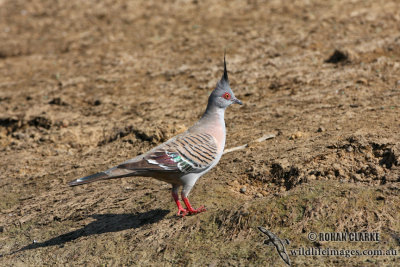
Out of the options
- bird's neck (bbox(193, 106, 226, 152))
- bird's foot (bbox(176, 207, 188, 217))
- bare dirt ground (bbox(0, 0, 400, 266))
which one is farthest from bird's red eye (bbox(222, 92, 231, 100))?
bird's foot (bbox(176, 207, 188, 217))

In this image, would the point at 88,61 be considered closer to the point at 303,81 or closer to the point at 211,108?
the point at 303,81

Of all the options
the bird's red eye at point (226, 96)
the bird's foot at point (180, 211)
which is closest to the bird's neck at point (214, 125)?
the bird's red eye at point (226, 96)

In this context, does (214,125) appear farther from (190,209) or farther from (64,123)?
(64,123)

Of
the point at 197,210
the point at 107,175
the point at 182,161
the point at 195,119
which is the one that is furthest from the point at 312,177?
the point at 195,119

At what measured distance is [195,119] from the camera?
8195 millimetres

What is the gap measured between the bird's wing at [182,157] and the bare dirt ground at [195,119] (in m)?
0.56

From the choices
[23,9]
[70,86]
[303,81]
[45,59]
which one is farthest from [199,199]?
[23,9]

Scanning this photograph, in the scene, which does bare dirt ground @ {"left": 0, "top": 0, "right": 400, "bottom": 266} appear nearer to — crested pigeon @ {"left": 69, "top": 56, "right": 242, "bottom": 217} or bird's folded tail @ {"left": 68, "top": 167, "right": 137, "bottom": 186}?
crested pigeon @ {"left": 69, "top": 56, "right": 242, "bottom": 217}

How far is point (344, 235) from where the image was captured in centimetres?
451

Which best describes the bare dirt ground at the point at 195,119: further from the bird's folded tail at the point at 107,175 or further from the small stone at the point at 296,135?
the bird's folded tail at the point at 107,175

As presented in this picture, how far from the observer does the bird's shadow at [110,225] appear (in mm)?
5500

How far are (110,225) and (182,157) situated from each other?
46.2 inches

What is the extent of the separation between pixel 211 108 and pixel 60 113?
4.12 meters

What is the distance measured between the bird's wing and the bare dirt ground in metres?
0.56
